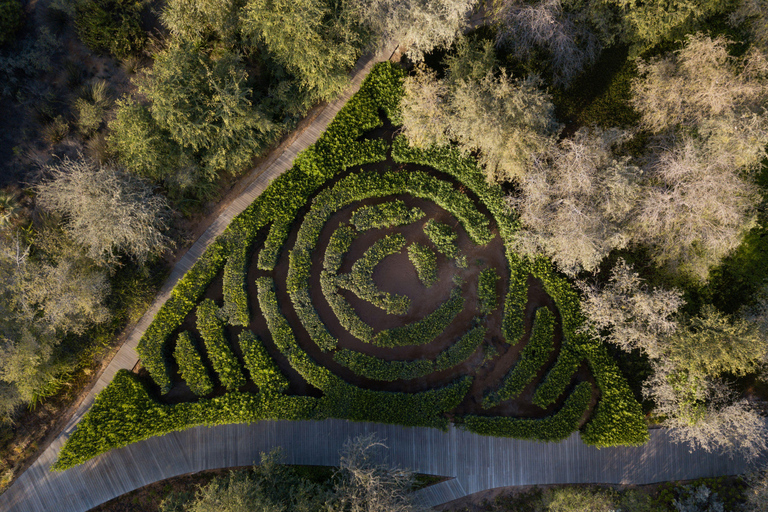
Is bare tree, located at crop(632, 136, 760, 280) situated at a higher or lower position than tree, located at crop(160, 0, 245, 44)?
lower

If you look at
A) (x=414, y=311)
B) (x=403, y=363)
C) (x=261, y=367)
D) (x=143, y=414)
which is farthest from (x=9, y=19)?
(x=403, y=363)

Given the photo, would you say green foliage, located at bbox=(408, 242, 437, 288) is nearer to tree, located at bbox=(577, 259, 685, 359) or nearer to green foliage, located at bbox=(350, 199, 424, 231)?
green foliage, located at bbox=(350, 199, 424, 231)

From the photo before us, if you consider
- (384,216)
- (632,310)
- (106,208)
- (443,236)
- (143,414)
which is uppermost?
(384,216)

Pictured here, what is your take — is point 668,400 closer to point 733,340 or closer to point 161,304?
point 733,340

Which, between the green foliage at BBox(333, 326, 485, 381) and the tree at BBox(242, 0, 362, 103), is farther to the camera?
the green foliage at BBox(333, 326, 485, 381)

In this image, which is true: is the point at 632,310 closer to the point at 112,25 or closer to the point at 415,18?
the point at 415,18

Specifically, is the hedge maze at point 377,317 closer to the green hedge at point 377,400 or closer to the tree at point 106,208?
the green hedge at point 377,400

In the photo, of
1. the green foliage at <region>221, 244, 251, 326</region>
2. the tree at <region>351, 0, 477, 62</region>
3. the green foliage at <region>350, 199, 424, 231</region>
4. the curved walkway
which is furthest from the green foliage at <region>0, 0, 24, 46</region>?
the curved walkway

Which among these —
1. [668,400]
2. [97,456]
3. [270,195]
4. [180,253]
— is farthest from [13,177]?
[668,400]
